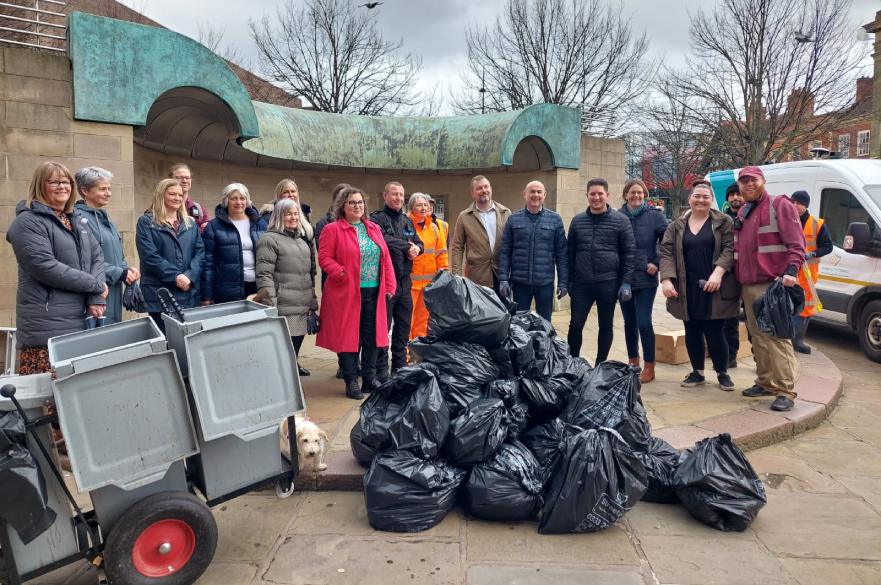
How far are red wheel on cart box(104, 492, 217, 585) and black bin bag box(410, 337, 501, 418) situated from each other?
1.34 meters

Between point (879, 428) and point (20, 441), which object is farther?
point (879, 428)

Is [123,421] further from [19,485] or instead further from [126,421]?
[19,485]

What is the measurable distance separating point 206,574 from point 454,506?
1270 millimetres

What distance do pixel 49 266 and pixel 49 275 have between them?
0.17ft

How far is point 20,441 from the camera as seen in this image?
214cm

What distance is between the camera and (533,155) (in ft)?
31.2

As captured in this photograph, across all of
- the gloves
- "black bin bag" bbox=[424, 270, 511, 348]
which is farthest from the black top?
the gloves

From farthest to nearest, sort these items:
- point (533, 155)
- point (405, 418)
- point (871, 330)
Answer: point (533, 155)
point (871, 330)
point (405, 418)

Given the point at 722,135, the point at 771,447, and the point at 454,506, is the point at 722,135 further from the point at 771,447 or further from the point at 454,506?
the point at 454,506

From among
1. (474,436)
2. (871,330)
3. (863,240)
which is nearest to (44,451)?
(474,436)

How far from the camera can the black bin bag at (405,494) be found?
2977 mm

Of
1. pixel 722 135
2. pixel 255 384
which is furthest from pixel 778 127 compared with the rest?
pixel 255 384

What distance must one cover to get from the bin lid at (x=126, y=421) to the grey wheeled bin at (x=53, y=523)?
195 millimetres

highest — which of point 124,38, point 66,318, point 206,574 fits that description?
point 124,38
